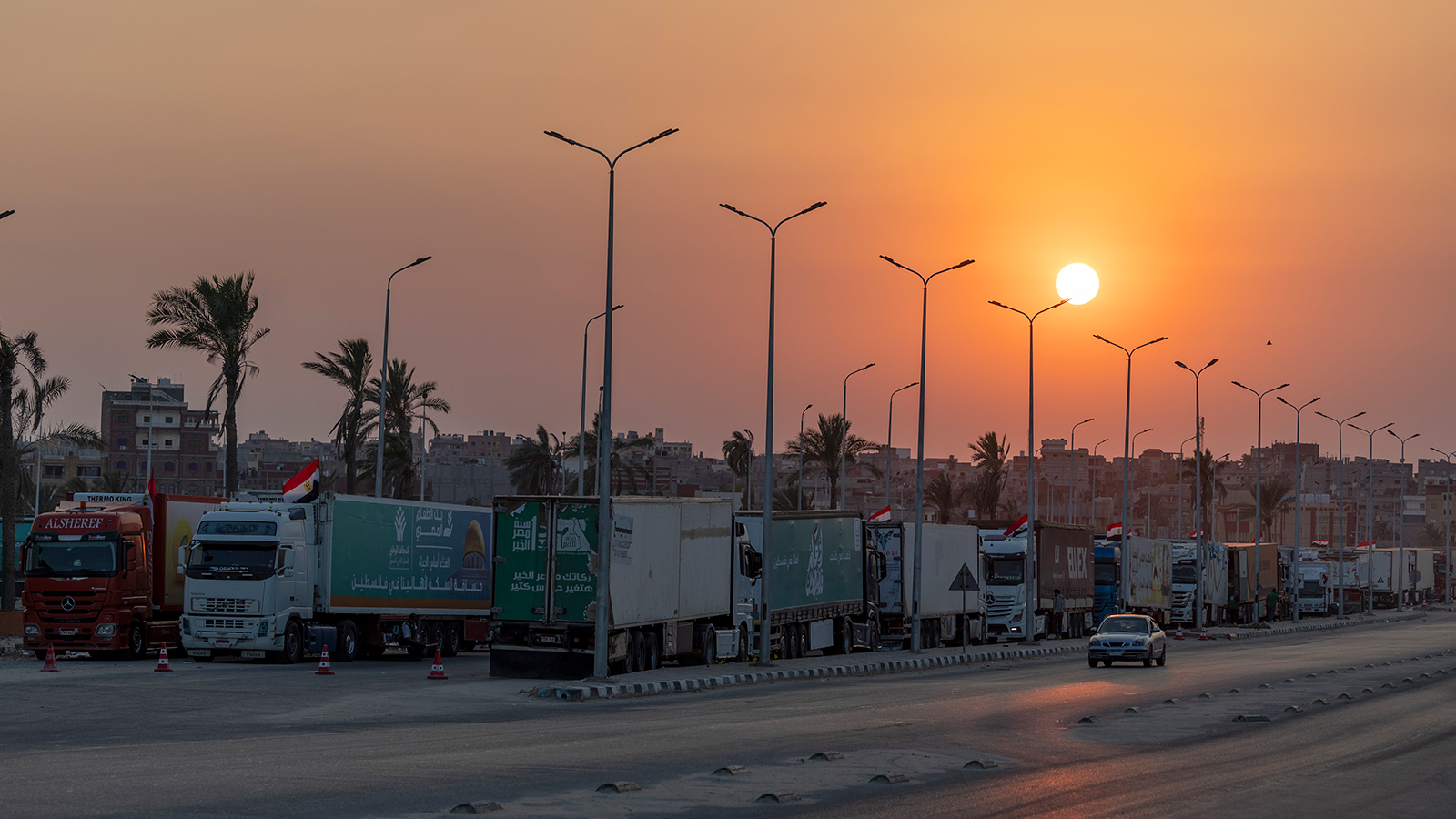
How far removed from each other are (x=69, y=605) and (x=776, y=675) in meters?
15.6

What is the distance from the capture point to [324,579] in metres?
34.5

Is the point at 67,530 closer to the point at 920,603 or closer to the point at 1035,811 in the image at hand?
the point at 920,603

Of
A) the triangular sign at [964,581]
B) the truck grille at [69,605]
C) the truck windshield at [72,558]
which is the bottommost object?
the truck grille at [69,605]

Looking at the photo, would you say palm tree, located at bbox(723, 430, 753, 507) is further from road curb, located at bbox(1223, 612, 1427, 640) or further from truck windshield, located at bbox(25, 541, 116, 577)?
truck windshield, located at bbox(25, 541, 116, 577)

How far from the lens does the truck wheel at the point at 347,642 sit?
1399 inches

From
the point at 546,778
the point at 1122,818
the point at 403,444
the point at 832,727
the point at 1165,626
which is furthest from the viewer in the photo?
the point at 403,444

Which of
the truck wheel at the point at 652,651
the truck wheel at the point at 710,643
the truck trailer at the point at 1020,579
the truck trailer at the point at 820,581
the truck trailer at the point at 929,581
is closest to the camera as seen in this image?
the truck wheel at the point at 652,651

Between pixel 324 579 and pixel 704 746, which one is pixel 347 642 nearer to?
pixel 324 579

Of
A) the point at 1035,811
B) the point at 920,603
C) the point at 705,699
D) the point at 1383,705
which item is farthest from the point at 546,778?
the point at 920,603

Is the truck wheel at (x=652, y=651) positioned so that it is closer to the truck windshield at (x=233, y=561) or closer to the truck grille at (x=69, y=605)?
the truck windshield at (x=233, y=561)

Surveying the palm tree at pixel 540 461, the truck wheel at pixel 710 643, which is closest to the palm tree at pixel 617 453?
the palm tree at pixel 540 461

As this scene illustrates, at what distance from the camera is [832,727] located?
858 inches

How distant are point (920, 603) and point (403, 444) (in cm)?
3453

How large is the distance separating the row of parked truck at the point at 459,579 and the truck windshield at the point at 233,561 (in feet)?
0.13
